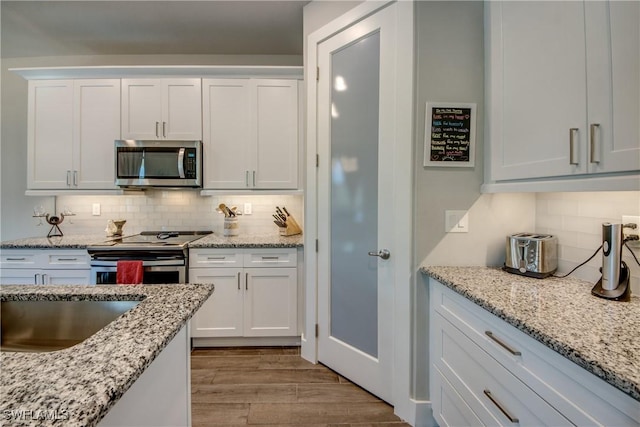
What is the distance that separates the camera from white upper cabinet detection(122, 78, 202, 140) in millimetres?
2773

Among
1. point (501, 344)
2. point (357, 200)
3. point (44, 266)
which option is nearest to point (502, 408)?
point (501, 344)

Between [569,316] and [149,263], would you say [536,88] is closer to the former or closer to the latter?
[569,316]

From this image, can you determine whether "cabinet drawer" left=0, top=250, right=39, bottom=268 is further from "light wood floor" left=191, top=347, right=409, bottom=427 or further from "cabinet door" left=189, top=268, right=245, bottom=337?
"light wood floor" left=191, top=347, right=409, bottom=427

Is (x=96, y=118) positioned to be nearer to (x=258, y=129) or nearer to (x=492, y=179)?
(x=258, y=129)

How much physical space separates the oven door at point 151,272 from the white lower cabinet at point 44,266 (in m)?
0.15

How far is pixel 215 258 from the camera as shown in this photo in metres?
2.54

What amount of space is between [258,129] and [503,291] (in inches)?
92.6

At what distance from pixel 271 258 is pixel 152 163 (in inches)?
56.0

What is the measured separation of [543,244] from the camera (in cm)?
139

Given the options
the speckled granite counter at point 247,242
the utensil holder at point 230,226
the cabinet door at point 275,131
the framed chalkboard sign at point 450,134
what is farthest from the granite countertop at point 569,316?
the utensil holder at point 230,226

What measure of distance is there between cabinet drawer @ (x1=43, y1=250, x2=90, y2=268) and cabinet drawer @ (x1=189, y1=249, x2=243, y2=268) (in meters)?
0.90

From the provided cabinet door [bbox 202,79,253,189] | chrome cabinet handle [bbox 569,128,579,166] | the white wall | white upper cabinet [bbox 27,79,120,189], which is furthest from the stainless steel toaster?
the white wall

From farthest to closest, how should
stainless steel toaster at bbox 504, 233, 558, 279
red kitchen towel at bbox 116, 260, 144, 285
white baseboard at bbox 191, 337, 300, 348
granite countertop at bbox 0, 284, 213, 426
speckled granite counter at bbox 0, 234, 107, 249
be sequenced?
white baseboard at bbox 191, 337, 300, 348, speckled granite counter at bbox 0, 234, 107, 249, red kitchen towel at bbox 116, 260, 144, 285, stainless steel toaster at bbox 504, 233, 558, 279, granite countertop at bbox 0, 284, 213, 426

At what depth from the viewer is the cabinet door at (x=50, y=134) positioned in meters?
2.78
